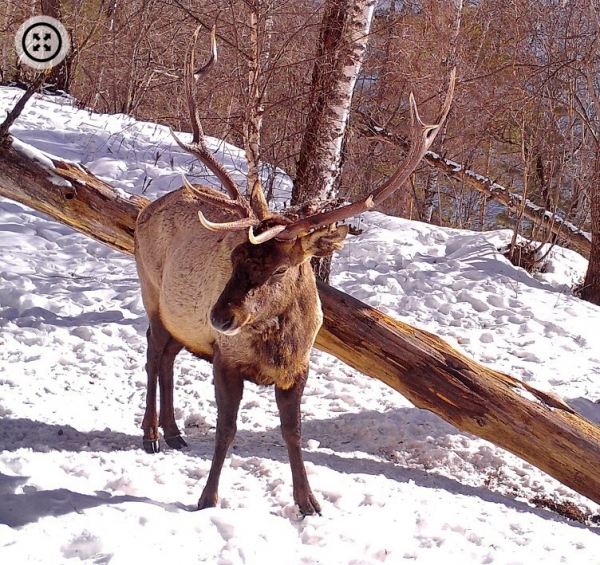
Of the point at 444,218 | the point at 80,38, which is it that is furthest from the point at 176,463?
the point at 444,218

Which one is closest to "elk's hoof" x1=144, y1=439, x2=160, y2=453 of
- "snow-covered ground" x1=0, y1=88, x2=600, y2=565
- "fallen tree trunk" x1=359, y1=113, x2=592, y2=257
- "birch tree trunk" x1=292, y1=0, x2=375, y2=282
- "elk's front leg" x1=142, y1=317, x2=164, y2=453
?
"elk's front leg" x1=142, y1=317, x2=164, y2=453

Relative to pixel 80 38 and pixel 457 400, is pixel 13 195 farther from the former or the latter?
pixel 80 38

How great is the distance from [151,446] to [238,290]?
1.57 metres

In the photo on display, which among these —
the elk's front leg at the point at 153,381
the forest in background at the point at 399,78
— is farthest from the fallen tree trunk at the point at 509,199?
the elk's front leg at the point at 153,381

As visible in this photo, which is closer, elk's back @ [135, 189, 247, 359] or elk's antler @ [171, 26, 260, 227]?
elk's antler @ [171, 26, 260, 227]

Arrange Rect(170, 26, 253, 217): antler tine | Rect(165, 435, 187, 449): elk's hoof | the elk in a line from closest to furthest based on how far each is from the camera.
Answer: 1. the elk
2. Rect(170, 26, 253, 217): antler tine
3. Rect(165, 435, 187, 449): elk's hoof

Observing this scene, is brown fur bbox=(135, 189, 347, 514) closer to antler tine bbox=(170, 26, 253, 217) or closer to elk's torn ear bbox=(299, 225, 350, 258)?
elk's torn ear bbox=(299, 225, 350, 258)

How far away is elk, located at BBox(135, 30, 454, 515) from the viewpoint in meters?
3.18

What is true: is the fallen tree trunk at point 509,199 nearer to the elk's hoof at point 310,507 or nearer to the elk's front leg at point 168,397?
the elk's front leg at point 168,397

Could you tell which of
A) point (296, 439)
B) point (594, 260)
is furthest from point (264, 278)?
point (594, 260)

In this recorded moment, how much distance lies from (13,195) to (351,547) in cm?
405

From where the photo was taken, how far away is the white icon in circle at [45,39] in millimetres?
12312

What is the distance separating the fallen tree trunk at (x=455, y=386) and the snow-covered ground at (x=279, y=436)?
274mm

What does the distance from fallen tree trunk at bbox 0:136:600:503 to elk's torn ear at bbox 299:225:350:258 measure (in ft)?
5.09
